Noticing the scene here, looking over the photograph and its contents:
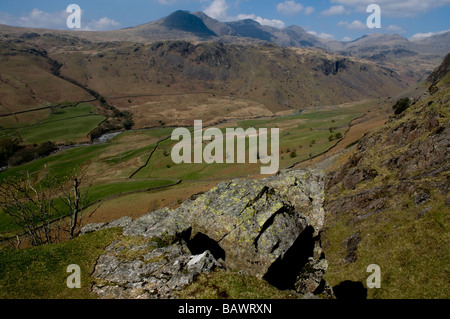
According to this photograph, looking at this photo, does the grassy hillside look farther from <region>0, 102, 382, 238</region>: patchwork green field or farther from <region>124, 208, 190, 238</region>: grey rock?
<region>0, 102, 382, 238</region>: patchwork green field

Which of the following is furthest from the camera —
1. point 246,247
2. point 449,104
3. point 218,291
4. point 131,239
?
point 449,104

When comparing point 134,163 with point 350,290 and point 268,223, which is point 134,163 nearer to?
point 268,223

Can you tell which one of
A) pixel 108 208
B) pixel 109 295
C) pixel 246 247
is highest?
pixel 246 247

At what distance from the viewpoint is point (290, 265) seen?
18.2 m

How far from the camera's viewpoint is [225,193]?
69.7 feet

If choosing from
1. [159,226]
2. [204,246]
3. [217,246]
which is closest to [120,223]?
[159,226]

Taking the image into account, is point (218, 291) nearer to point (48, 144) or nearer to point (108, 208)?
point (108, 208)

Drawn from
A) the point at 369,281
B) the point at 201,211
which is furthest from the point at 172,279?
the point at 369,281

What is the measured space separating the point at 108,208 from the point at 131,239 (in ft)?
181

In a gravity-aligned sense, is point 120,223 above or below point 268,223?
below

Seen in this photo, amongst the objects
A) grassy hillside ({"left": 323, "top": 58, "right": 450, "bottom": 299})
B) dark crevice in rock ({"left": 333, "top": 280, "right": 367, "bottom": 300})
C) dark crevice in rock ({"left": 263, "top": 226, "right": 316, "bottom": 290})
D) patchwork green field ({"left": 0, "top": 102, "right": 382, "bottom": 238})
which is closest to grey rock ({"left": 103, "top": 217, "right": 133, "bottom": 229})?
dark crevice in rock ({"left": 263, "top": 226, "right": 316, "bottom": 290})

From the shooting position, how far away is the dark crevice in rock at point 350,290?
1824cm

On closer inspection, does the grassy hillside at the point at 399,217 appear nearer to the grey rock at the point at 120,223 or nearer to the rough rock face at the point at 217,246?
the rough rock face at the point at 217,246

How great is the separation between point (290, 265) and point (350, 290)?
17.9 ft
